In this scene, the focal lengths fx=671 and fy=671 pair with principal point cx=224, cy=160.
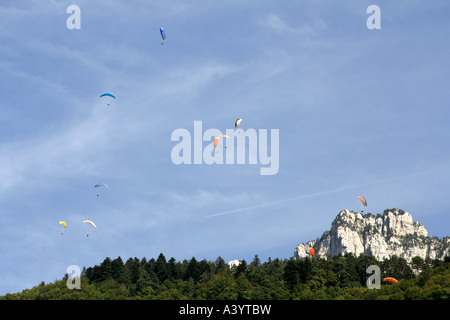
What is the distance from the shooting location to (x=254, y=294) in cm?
18650

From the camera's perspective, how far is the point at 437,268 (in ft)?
649
